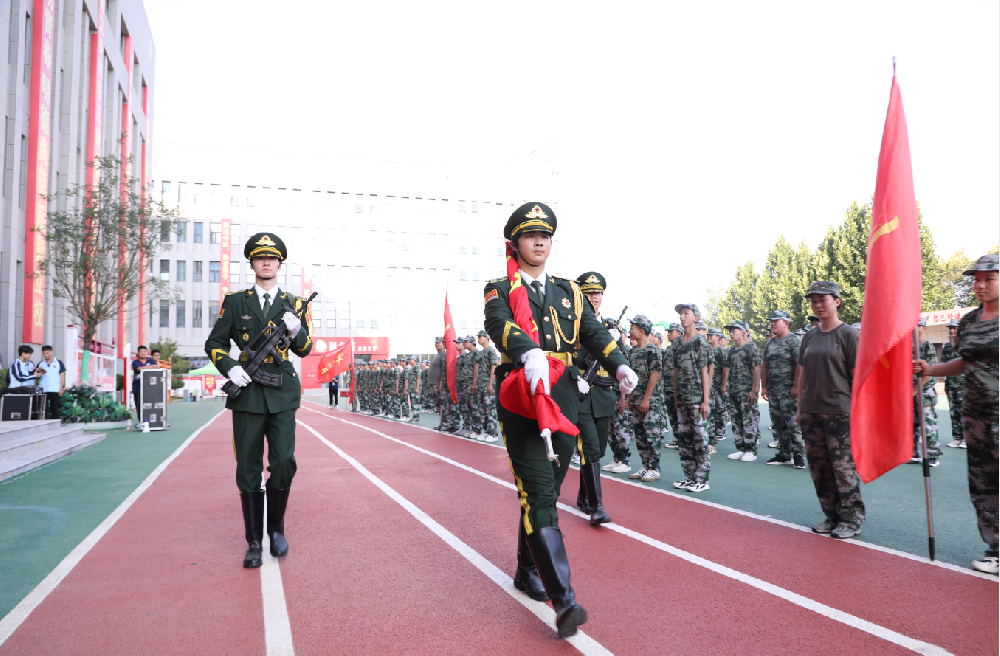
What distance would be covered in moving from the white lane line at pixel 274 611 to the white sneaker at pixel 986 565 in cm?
433

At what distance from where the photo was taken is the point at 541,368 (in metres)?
3.33

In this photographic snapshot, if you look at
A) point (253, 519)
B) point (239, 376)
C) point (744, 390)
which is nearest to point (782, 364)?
point (744, 390)

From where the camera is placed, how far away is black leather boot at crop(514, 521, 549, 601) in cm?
400

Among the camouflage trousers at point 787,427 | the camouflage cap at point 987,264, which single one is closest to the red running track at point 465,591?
the camouflage cap at point 987,264

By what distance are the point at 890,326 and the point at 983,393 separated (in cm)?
73

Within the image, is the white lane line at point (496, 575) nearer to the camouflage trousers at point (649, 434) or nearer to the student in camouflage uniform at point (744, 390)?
the camouflage trousers at point (649, 434)

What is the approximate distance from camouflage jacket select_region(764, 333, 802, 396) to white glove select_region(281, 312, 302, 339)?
307 inches

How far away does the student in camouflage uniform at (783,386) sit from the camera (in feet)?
32.0

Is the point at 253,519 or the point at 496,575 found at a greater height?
the point at 253,519

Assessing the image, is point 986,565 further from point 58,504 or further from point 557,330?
point 58,504

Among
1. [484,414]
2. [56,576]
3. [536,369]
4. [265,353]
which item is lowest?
[56,576]

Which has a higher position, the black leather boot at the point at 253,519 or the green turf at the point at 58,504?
the black leather boot at the point at 253,519

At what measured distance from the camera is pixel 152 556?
17.0 feet

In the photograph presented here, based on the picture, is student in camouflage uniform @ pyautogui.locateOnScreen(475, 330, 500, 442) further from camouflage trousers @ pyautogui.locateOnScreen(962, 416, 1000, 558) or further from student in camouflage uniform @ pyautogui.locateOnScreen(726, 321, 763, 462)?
camouflage trousers @ pyautogui.locateOnScreen(962, 416, 1000, 558)
